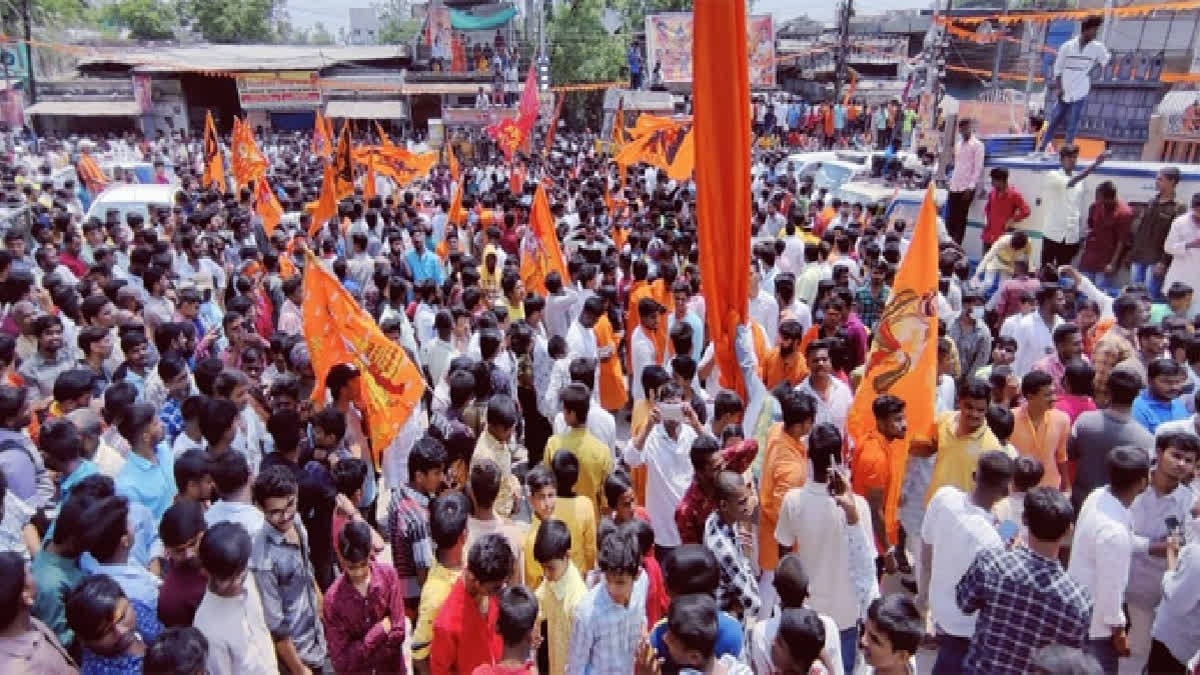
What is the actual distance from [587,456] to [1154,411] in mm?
3140

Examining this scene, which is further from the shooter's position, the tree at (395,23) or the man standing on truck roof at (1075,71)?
the tree at (395,23)

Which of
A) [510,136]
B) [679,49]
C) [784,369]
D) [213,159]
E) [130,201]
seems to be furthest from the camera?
[679,49]

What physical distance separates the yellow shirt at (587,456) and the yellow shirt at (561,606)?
950mm

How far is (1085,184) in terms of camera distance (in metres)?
9.54

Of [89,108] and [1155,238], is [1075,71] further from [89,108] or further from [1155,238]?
[89,108]

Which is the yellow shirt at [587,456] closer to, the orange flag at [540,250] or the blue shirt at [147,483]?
the blue shirt at [147,483]

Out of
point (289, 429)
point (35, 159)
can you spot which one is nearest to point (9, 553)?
point (289, 429)

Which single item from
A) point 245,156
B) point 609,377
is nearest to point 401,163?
point 245,156

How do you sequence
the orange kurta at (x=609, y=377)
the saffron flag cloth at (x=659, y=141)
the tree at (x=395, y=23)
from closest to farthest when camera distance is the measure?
the orange kurta at (x=609, y=377) → the saffron flag cloth at (x=659, y=141) → the tree at (x=395, y=23)

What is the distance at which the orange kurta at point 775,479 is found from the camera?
4094mm

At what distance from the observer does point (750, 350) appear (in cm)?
485

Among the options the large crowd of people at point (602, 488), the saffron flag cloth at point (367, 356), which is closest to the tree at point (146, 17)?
the large crowd of people at point (602, 488)

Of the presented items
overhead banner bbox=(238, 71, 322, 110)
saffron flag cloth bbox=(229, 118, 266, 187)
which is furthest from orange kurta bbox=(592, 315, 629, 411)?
overhead banner bbox=(238, 71, 322, 110)

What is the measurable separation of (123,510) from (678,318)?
13.8 feet
